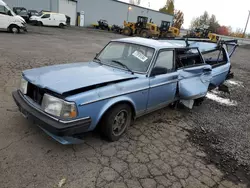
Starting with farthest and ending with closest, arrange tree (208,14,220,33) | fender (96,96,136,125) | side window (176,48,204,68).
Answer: tree (208,14,220,33)
side window (176,48,204,68)
fender (96,96,136,125)

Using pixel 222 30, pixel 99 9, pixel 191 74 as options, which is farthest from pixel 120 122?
pixel 222 30

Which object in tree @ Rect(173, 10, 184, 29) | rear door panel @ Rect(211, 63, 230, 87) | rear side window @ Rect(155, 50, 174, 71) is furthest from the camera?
tree @ Rect(173, 10, 184, 29)

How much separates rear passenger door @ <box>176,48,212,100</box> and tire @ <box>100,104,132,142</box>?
4.89ft

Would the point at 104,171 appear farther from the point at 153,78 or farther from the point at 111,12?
the point at 111,12

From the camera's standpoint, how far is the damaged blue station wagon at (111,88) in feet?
8.55

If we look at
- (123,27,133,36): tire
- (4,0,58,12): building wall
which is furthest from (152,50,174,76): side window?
(4,0,58,12): building wall

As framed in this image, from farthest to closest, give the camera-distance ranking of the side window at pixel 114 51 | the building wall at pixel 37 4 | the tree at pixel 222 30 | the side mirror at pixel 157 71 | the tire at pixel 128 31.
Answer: the tree at pixel 222 30 → the tire at pixel 128 31 → the building wall at pixel 37 4 → the side window at pixel 114 51 → the side mirror at pixel 157 71

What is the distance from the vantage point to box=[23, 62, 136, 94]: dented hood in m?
2.70

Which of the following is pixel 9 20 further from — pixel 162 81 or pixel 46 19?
pixel 162 81

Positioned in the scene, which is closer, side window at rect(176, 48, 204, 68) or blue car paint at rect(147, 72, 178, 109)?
blue car paint at rect(147, 72, 178, 109)

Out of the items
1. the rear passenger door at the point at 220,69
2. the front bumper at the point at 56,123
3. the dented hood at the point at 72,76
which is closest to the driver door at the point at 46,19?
the rear passenger door at the point at 220,69

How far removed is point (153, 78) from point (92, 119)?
1.37m

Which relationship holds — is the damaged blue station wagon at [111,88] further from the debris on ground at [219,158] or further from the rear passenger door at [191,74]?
the debris on ground at [219,158]

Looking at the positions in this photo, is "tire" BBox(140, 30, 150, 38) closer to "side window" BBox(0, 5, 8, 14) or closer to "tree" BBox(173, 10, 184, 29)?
"side window" BBox(0, 5, 8, 14)
